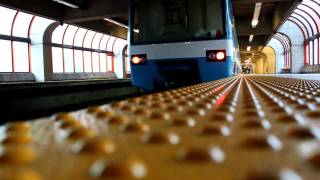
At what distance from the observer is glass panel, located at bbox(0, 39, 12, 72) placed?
1958 cm

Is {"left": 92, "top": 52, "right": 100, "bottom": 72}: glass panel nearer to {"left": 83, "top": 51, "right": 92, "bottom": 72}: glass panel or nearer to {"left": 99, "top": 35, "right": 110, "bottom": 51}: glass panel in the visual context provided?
{"left": 83, "top": 51, "right": 92, "bottom": 72}: glass panel

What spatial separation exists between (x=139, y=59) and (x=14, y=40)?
15585 millimetres

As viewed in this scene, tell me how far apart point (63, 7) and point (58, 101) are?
13.2 metres

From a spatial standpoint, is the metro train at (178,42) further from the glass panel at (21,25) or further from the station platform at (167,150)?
the glass panel at (21,25)

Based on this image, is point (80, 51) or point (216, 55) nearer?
point (216, 55)

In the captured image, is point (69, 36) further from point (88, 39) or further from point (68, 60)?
point (88, 39)

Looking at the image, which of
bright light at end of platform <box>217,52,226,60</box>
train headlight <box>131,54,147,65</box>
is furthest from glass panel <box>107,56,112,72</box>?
bright light at end of platform <box>217,52,226,60</box>

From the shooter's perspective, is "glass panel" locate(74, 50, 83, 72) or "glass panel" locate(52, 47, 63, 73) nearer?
"glass panel" locate(52, 47, 63, 73)

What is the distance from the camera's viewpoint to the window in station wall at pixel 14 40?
19672 millimetres

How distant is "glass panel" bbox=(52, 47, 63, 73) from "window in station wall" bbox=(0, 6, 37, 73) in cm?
252

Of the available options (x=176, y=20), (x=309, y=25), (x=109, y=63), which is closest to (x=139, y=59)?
(x=176, y=20)

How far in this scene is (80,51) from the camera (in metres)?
28.9

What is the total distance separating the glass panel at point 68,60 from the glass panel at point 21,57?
445 cm

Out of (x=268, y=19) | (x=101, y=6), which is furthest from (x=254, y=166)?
(x=268, y=19)
